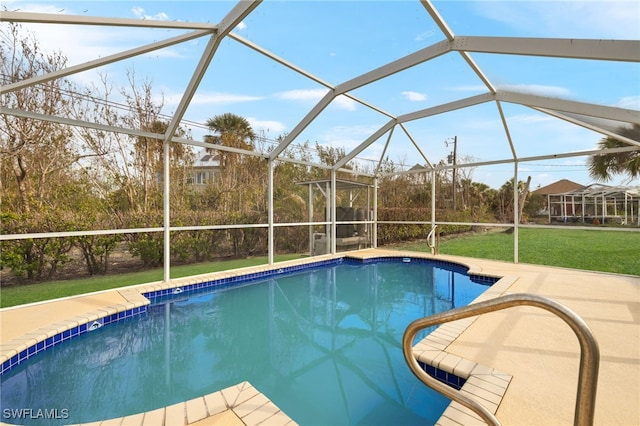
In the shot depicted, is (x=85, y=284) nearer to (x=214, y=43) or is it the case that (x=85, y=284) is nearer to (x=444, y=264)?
(x=214, y=43)

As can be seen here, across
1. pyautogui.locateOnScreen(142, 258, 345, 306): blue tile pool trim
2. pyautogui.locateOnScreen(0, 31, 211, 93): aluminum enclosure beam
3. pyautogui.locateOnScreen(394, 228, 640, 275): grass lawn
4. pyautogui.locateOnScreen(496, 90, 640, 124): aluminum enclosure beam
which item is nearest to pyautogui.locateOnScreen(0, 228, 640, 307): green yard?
pyautogui.locateOnScreen(394, 228, 640, 275): grass lawn

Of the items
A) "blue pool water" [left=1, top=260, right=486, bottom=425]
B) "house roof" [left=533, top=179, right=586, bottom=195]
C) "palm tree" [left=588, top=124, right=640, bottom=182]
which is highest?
"palm tree" [left=588, top=124, right=640, bottom=182]

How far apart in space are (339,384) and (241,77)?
229 inches

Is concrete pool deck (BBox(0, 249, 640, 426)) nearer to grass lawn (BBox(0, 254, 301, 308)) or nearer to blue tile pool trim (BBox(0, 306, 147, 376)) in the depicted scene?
blue tile pool trim (BBox(0, 306, 147, 376))

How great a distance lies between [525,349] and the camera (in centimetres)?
328

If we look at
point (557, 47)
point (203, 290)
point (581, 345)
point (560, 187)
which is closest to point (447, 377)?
point (581, 345)

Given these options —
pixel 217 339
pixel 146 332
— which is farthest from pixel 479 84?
pixel 146 332

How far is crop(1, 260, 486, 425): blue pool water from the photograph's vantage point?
9.32 feet

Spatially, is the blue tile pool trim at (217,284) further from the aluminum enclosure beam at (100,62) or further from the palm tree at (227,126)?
the palm tree at (227,126)

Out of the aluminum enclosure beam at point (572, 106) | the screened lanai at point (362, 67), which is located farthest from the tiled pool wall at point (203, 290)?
the aluminum enclosure beam at point (572, 106)

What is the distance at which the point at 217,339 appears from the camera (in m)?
4.29

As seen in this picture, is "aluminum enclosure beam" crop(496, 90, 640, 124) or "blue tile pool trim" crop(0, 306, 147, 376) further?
"aluminum enclosure beam" crop(496, 90, 640, 124)

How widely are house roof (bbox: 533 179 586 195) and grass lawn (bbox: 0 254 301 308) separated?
1276cm

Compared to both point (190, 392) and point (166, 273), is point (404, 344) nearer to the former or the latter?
point (190, 392)
